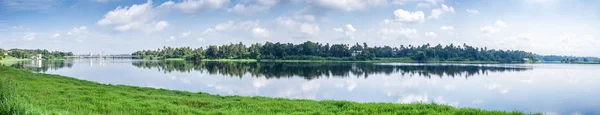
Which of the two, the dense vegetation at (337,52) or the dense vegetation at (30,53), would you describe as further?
the dense vegetation at (30,53)

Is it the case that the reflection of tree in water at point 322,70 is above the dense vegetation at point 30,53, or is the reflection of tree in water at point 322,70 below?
below

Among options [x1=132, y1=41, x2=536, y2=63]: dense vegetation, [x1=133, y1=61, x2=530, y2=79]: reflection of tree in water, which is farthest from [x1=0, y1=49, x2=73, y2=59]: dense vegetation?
[x1=133, y1=61, x2=530, y2=79]: reflection of tree in water

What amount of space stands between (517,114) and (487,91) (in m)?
15.9

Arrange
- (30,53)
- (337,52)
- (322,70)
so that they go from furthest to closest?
(30,53)
(337,52)
(322,70)

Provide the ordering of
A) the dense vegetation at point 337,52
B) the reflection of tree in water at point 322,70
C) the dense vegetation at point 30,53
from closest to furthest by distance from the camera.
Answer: the reflection of tree in water at point 322,70 → the dense vegetation at point 337,52 → the dense vegetation at point 30,53

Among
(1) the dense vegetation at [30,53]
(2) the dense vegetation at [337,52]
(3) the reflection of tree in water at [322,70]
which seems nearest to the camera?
(3) the reflection of tree in water at [322,70]

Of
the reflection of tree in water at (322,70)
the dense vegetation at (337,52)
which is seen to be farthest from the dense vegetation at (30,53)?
the reflection of tree in water at (322,70)

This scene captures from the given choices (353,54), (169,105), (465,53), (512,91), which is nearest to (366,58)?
(353,54)

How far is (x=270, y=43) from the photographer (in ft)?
409

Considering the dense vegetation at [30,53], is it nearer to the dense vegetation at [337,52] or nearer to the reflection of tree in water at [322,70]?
the dense vegetation at [337,52]

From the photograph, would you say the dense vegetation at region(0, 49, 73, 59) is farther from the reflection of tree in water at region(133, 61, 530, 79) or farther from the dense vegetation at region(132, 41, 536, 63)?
the reflection of tree in water at region(133, 61, 530, 79)

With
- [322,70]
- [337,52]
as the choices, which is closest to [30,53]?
[337,52]

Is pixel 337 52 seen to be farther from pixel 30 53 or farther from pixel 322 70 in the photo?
pixel 30 53

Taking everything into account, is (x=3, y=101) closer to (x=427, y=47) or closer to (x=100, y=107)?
(x=100, y=107)
